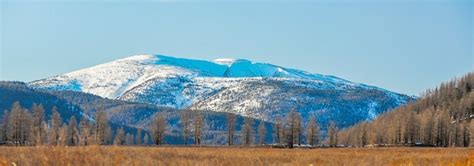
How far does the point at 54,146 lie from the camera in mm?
15758

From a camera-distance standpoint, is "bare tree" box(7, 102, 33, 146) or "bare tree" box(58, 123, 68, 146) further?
"bare tree" box(7, 102, 33, 146)

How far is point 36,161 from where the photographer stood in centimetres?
1537

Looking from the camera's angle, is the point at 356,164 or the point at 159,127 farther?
the point at 159,127

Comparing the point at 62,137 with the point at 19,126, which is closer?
the point at 62,137

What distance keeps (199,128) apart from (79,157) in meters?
115

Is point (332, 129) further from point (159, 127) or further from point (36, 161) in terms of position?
point (36, 161)

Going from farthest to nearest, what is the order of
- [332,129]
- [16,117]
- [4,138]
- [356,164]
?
[332,129], [4,138], [16,117], [356,164]

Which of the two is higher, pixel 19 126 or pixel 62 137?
pixel 62 137

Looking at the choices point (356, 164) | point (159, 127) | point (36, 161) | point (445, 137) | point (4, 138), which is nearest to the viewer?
point (36, 161)

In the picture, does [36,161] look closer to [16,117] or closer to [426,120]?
[16,117]

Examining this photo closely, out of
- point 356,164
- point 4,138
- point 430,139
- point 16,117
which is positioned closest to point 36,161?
point 356,164

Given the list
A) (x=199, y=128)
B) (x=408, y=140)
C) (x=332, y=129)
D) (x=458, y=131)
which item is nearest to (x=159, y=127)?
(x=199, y=128)

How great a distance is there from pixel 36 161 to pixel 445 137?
13104 cm

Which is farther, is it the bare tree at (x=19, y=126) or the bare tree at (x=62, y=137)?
the bare tree at (x=19, y=126)
